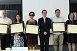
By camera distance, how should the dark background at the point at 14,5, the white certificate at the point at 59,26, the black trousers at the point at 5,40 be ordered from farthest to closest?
the dark background at the point at 14,5, the white certificate at the point at 59,26, the black trousers at the point at 5,40

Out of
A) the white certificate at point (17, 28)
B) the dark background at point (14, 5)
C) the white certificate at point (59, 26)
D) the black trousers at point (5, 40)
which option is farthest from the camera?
the dark background at point (14, 5)

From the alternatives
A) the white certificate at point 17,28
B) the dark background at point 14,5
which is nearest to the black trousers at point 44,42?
the white certificate at point 17,28

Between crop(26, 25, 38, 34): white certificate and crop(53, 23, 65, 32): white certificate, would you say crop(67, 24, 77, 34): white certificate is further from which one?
crop(26, 25, 38, 34): white certificate

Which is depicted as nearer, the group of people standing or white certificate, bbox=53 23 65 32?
the group of people standing

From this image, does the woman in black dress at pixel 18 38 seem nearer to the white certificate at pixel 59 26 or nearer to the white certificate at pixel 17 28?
the white certificate at pixel 17 28

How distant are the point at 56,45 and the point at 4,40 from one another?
160cm

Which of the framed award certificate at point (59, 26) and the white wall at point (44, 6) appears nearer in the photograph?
the framed award certificate at point (59, 26)

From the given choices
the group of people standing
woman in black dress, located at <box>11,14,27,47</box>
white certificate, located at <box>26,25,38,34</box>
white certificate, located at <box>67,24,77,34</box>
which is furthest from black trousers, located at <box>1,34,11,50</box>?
white certificate, located at <box>67,24,77,34</box>

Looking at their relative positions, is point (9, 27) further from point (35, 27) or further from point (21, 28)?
point (35, 27)

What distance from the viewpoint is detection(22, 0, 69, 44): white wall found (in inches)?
286

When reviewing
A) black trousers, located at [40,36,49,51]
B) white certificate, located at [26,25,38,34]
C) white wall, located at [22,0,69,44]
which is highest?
white wall, located at [22,0,69,44]

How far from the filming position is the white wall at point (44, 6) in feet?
23.8

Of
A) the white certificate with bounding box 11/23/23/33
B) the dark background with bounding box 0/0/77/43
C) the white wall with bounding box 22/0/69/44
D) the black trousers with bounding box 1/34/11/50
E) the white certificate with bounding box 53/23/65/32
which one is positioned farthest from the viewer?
the dark background with bounding box 0/0/77/43

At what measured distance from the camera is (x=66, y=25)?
18.2 ft
